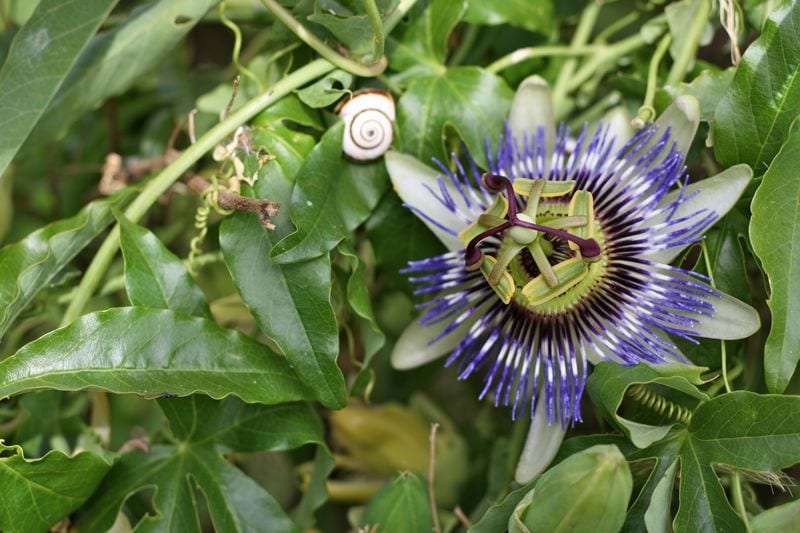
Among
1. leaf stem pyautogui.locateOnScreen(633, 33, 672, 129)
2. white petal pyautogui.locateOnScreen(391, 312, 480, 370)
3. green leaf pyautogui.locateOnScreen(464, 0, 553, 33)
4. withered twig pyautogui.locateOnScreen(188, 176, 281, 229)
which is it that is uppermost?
green leaf pyautogui.locateOnScreen(464, 0, 553, 33)

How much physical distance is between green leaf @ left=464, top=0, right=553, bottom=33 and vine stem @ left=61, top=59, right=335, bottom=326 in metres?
0.27

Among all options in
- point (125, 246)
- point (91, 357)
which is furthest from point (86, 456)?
point (125, 246)

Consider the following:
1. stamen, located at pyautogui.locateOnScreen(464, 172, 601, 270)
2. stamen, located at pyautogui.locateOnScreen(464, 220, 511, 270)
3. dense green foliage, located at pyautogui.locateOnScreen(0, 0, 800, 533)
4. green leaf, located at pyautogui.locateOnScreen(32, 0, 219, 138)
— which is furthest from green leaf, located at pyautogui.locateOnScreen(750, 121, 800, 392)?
green leaf, located at pyautogui.locateOnScreen(32, 0, 219, 138)

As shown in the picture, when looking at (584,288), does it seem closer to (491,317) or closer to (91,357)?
(491,317)

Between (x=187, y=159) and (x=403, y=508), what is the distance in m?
0.60

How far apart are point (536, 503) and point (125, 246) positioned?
66 centimetres

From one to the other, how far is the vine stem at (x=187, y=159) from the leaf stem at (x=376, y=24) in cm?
9

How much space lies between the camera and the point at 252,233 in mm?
1324

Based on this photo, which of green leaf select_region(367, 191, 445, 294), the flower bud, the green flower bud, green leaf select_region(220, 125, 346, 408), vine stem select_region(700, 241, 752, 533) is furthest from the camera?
the flower bud

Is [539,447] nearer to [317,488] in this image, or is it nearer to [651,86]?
[317,488]

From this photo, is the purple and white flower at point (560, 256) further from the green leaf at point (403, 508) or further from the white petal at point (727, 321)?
the green leaf at point (403, 508)

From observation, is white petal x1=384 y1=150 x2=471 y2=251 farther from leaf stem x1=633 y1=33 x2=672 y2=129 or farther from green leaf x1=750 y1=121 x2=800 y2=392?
green leaf x1=750 y1=121 x2=800 y2=392

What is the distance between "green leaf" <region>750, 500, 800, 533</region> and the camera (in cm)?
114

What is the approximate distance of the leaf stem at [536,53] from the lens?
1.54 metres
